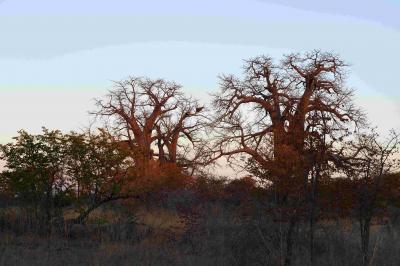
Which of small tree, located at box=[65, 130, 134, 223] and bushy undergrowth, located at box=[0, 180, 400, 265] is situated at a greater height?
small tree, located at box=[65, 130, 134, 223]

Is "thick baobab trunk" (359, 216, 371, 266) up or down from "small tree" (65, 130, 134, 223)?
down

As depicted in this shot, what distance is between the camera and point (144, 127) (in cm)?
4097

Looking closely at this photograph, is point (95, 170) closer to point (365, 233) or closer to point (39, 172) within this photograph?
point (39, 172)

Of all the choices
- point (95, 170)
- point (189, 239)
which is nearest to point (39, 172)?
point (95, 170)

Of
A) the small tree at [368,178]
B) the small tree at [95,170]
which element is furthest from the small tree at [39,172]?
the small tree at [368,178]

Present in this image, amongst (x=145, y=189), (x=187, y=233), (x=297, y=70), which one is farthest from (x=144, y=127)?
(x=187, y=233)

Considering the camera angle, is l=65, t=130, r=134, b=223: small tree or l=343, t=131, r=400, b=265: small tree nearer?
l=343, t=131, r=400, b=265: small tree

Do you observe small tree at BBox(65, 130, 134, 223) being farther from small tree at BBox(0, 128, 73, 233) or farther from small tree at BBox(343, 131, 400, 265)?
small tree at BBox(343, 131, 400, 265)

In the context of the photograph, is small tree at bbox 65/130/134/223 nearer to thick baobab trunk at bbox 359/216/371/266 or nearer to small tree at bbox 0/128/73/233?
small tree at bbox 0/128/73/233

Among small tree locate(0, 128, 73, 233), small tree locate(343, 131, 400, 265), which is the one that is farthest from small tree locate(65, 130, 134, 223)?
small tree locate(343, 131, 400, 265)

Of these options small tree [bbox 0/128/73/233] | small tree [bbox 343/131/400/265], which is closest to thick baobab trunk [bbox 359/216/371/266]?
small tree [bbox 343/131/400/265]

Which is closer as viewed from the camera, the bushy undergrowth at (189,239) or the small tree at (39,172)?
the bushy undergrowth at (189,239)

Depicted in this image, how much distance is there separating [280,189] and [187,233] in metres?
5.27

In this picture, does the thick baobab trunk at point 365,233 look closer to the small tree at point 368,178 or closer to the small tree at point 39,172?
the small tree at point 368,178
